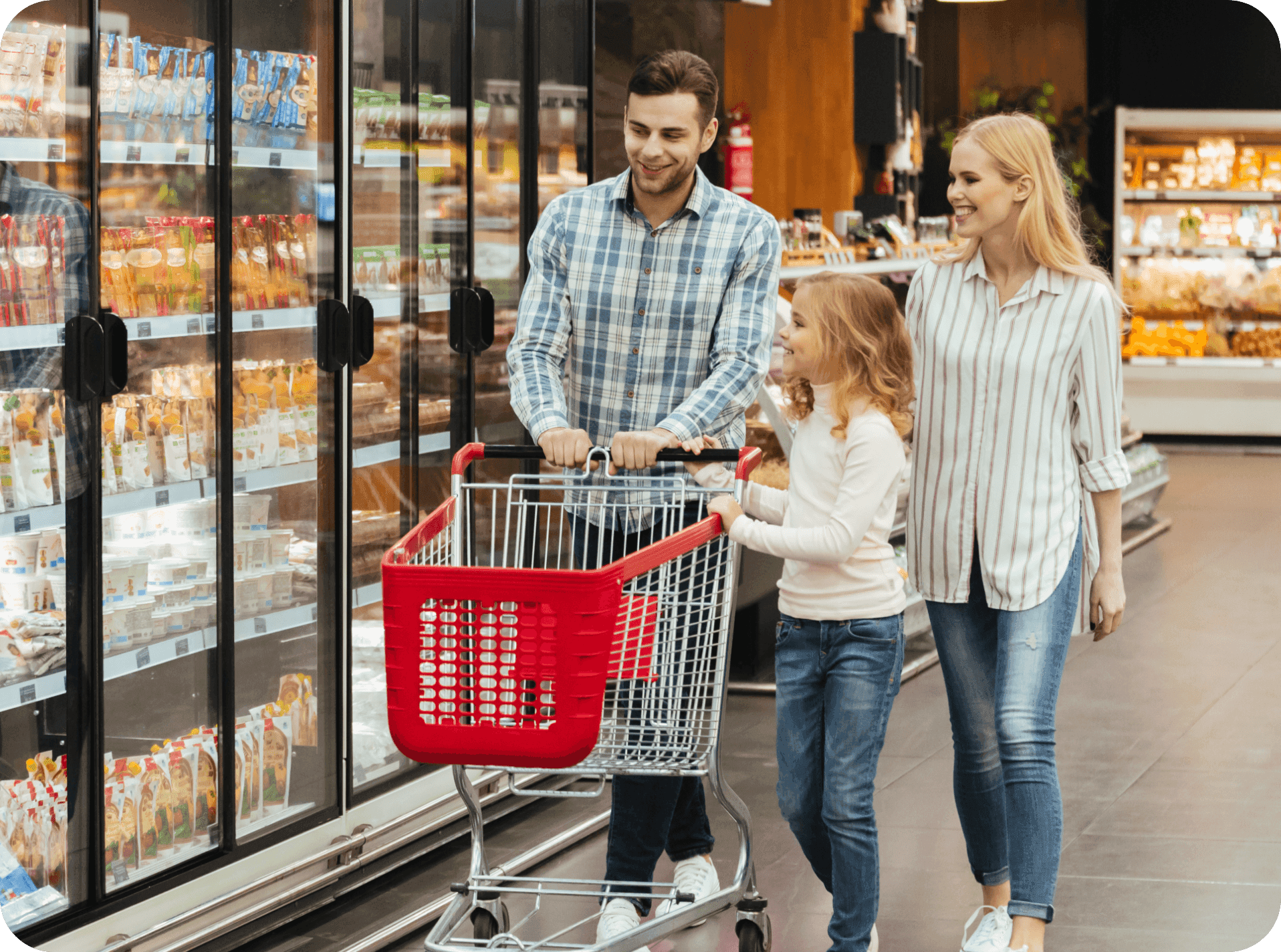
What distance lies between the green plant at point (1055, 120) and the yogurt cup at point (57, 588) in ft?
33.1

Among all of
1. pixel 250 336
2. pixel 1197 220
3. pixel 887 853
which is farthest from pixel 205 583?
pixel 1197 220

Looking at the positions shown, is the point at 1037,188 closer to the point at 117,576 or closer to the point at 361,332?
the point at 361,332

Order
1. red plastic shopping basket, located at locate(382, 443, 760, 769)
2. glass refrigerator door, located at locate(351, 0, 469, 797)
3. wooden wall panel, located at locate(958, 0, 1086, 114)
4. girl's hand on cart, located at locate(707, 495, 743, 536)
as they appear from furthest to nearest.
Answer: wooden wall panel, located at locate(958, 0, 1086, 114) < glass refrigerator door, located at locate(351, 0, 469, 797) < girl's hand on cart, located at locate(707, 495, 743, 536) < red plastic shopping basket, located at locate(382, 443, 760, 769)

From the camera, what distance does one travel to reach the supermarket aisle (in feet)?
11.7

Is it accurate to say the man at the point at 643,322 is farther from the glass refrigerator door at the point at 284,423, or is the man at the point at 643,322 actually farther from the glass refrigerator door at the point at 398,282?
the glass refrigerator door at the point at 398,282

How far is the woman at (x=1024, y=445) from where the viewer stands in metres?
3.01

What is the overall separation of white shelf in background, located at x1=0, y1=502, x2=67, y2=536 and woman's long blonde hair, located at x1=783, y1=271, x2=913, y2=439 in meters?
1.54

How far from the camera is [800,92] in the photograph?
9188mm

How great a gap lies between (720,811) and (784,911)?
0.83 m

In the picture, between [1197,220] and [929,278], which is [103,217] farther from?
[1197,220]


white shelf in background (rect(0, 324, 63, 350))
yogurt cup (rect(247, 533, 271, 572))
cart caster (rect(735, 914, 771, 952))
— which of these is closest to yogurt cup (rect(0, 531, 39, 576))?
white shelf in background (rect(0, 324, 63, 350))

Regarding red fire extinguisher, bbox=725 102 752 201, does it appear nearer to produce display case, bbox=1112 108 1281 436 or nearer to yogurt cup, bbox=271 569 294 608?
yogurt cup, bbox=271 569 294 608

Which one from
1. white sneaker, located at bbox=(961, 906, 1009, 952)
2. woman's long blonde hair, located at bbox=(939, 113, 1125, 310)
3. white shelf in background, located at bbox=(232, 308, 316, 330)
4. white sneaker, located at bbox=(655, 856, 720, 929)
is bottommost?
white sneaker, located at bbox=(961, 906, 1009, 952)

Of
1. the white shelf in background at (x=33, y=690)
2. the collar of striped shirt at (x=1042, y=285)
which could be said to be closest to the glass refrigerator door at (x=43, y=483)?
the white shelf in background at (x=33, y=690)
